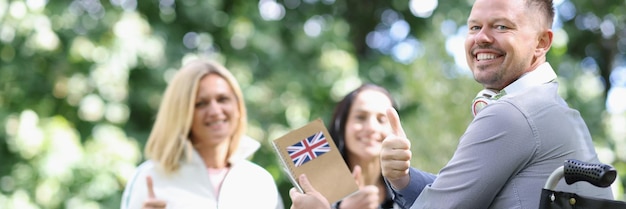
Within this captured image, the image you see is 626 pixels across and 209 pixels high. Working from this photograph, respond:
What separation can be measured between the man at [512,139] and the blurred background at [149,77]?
531 cm

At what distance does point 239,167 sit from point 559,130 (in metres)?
2.11

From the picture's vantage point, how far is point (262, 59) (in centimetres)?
824

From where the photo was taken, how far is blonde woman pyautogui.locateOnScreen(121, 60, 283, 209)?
412cm

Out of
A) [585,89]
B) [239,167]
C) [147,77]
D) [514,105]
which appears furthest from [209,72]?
[585,89]

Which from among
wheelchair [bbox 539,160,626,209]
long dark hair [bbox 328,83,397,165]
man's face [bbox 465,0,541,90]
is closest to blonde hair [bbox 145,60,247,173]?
long dark hair [bbox 328,83,397,165]

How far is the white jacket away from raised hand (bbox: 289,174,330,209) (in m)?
1.18

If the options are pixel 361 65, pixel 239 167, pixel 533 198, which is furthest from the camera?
pixel 361 65

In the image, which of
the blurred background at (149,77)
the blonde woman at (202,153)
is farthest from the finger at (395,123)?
the blurred background at (149,77)

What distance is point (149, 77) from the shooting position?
7.95 metres

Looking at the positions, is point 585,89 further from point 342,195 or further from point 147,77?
point 342,195

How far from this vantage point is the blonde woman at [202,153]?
4125 mm

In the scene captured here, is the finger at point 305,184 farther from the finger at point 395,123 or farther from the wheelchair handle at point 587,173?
the wheelchair handle at point 587,173

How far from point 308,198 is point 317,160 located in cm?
12

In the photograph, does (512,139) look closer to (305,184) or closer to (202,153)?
(305,184)
